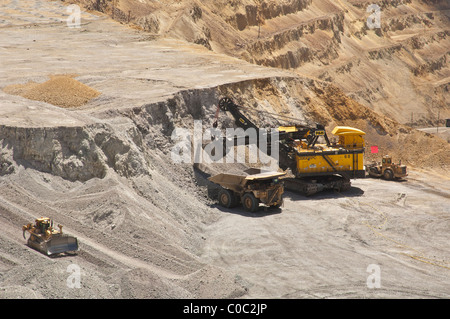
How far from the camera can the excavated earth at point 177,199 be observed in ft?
58.5

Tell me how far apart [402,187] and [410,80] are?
5061 centimetres

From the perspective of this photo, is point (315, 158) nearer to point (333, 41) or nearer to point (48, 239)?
point (48, 239)

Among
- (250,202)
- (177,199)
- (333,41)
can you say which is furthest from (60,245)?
(333,41)

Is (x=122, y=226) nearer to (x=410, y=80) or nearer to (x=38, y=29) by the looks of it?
(x=38, y=29)

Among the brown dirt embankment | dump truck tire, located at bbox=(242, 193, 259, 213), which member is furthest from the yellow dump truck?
the brown dirt embankment

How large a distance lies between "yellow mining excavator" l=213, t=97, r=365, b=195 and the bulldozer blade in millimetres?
13276

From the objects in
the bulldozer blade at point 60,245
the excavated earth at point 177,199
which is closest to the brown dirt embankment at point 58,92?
the excavated earth at point 177,199

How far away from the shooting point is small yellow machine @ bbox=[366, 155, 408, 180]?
3234cm

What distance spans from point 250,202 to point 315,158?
198 inches

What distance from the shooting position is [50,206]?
2042 centimetres

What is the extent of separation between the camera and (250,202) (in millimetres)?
25562

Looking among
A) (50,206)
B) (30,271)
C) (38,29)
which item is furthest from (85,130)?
(38,29)

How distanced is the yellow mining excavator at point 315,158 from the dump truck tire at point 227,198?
3.96m
